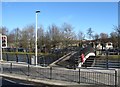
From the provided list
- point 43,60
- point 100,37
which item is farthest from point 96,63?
point 100,37

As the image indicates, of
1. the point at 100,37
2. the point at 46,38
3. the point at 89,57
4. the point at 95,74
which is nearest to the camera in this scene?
the point at 95,74

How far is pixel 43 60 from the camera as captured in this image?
30797mm

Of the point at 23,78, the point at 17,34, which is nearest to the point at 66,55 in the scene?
the point at 23,78

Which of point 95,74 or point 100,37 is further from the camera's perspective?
point 100,37

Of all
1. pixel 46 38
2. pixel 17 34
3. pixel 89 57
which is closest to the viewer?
pixel 89 57

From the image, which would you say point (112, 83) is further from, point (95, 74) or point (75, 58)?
point (75, 58)

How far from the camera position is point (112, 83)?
51.4 ft

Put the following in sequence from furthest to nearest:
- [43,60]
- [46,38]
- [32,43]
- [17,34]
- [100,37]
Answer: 1. [100,37]
2. [17,34]
3. [32,43]
4. [46,38]
5. [43,60]

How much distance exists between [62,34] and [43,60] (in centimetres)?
3631

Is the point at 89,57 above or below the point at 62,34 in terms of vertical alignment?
below

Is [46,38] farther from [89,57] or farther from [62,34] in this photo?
[89,57]

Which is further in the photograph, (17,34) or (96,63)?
(17,34)

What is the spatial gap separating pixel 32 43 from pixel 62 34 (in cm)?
881

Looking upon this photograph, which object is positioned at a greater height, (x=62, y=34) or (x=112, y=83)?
(x=62, y=34)
